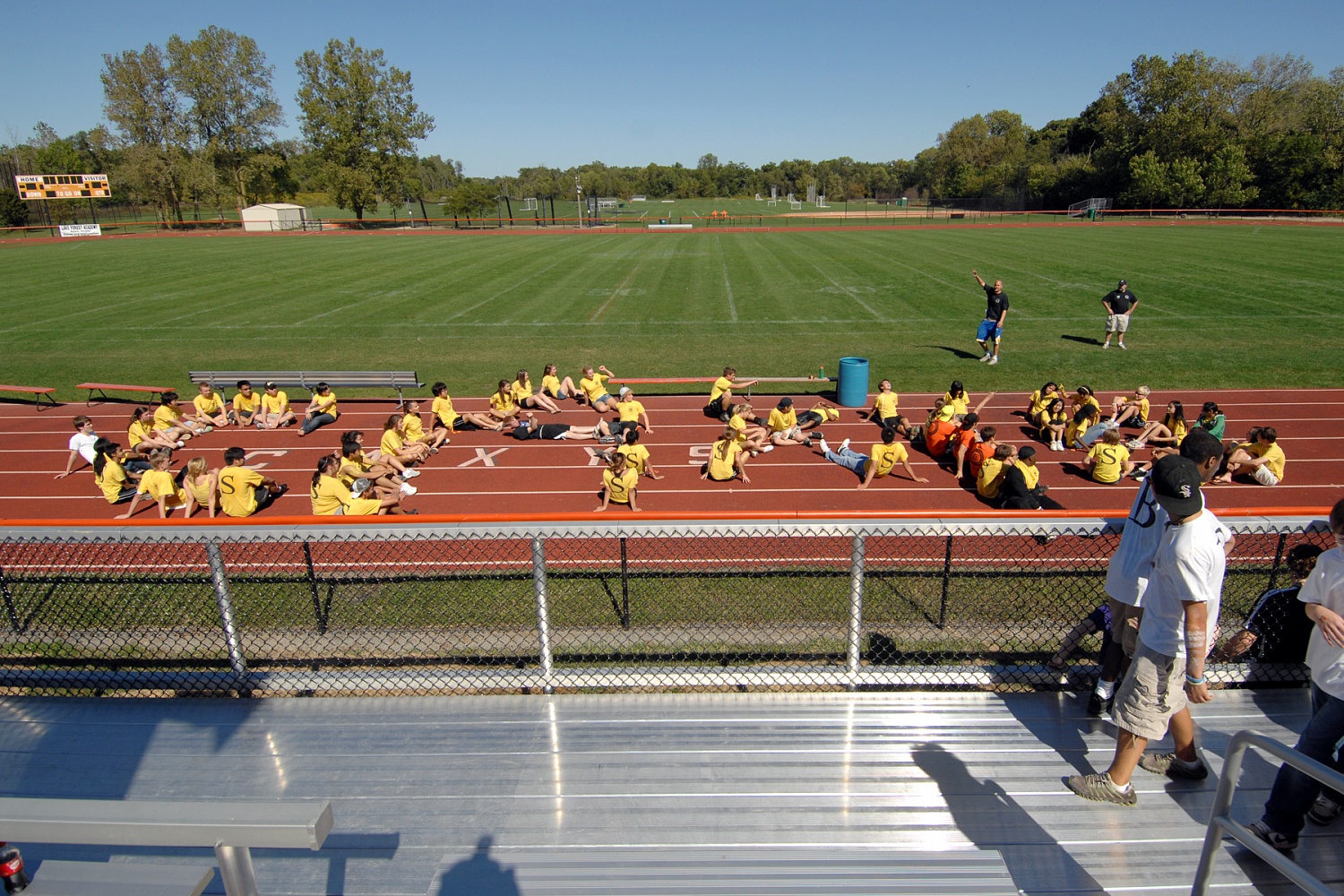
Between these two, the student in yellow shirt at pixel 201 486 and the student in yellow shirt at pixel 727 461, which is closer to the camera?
the student in yellow shirt at pixel 201 486

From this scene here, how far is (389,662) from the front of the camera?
523cm

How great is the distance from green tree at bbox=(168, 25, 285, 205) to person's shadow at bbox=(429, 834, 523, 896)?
8247 cm

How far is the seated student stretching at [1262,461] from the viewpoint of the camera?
1039cm

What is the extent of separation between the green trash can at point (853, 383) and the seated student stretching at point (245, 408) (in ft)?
35.7

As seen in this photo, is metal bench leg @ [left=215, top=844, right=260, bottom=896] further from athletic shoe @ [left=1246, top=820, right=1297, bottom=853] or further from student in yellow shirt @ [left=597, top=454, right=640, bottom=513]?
student in yellow shirt @ [left=597, top=454, right=640, bottom=513]

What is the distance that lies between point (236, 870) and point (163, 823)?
0.29m

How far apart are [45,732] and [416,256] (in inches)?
1496

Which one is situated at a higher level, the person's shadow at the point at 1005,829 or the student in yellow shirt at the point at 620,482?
the person's shadow at the point at 1005,829

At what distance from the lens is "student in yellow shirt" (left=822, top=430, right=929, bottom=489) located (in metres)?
10.5

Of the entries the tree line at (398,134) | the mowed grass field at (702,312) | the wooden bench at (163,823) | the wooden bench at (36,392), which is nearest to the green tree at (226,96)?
the tree line at (398,134)

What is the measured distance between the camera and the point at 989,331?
17.2 meters

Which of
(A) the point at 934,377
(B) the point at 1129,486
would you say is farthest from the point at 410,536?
(A) the point at 934,377

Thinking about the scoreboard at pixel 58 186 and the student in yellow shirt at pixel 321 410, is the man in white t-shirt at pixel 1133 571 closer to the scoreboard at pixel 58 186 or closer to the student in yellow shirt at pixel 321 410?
the student in yellow shirt at pixel 321 410

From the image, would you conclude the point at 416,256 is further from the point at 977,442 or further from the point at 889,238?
the point at 977,442
